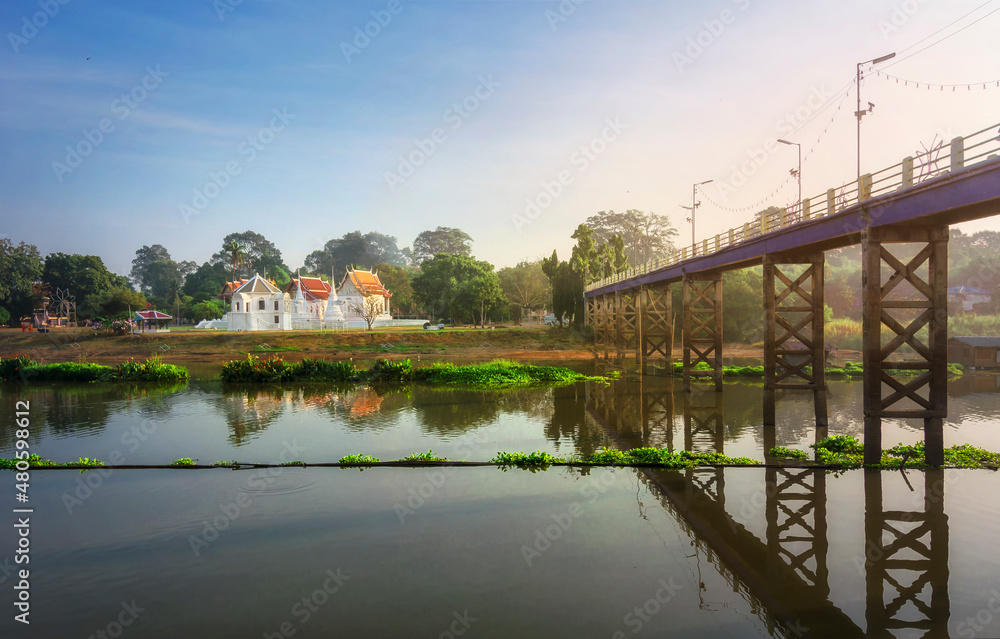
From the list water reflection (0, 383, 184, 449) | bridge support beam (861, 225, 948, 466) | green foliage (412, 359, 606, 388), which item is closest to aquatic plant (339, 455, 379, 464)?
water reflection (0, 383, 184, 449)

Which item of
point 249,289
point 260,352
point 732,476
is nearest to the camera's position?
point 732,476

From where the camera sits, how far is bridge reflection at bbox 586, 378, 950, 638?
22.0 feet

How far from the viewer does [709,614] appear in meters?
6.87

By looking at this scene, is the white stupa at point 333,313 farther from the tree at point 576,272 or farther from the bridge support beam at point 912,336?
the bridge support beam at point 912,336

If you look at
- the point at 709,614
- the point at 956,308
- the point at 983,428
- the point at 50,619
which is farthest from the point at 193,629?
the point at 956,308

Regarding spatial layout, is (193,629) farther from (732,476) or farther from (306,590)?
(732,476)

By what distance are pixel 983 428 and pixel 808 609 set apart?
15549 millimetres

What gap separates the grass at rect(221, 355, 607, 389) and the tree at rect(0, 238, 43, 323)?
205ft

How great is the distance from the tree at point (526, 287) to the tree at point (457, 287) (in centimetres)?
794

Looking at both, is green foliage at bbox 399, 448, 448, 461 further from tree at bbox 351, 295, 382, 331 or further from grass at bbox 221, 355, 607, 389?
tree at bbox 351, 295, 382, 331

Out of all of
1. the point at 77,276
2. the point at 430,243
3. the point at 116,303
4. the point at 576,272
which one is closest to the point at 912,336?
the point at 576,272

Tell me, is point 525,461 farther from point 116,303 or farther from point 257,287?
point 116,303

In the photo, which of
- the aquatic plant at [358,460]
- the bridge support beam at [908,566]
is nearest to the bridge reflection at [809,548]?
the bridge support beam at [908,566]

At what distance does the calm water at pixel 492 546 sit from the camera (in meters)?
6.75
